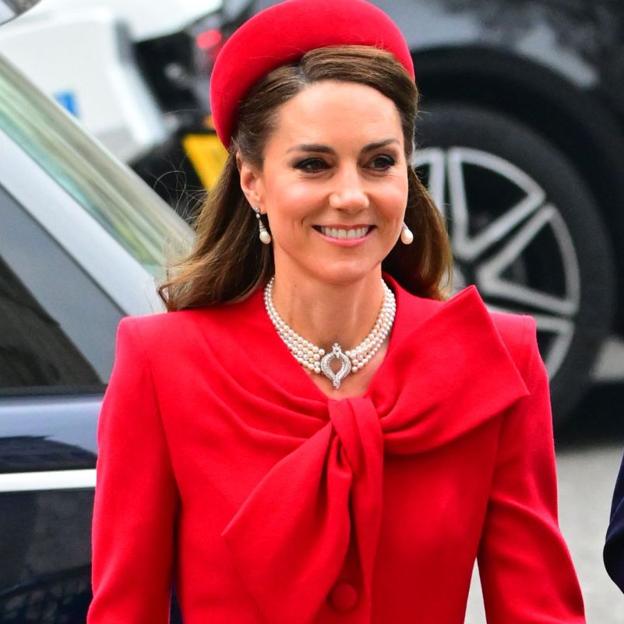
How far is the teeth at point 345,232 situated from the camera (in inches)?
87.4

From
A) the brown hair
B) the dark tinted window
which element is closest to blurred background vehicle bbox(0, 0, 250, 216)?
the dark tinted window

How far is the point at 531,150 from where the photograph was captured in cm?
573

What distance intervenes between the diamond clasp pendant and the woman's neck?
0.01m

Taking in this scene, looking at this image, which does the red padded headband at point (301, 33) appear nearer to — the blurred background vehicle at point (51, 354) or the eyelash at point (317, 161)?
the eyelash at point (317, 161)

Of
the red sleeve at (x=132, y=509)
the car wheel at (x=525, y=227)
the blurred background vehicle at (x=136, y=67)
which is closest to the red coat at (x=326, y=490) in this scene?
the red sleeve at (x=132, y=509)

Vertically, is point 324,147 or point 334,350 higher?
point 324,147

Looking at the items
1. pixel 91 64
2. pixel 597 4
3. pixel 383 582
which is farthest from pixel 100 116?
pixel 383 582

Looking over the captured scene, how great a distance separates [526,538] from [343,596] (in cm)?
23

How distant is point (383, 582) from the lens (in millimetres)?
2219

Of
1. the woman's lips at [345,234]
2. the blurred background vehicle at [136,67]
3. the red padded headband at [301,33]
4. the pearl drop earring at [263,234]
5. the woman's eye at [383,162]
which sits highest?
the red padded headband at [301,33]

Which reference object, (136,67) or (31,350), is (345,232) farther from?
(136,67)

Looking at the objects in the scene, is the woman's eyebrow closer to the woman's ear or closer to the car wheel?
the woman's ear

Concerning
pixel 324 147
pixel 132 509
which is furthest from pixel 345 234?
pixel 132 509

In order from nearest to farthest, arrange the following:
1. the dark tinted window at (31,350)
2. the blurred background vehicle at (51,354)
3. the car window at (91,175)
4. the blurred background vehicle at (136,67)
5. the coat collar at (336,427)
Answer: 1. the coat collar at (336,427)
2. the blurred background vehicle at (51,354)
3. the dark tinted window at (31,350)
4. the car window at (91,175)
5. the blurred background vehicle at (136,67)
